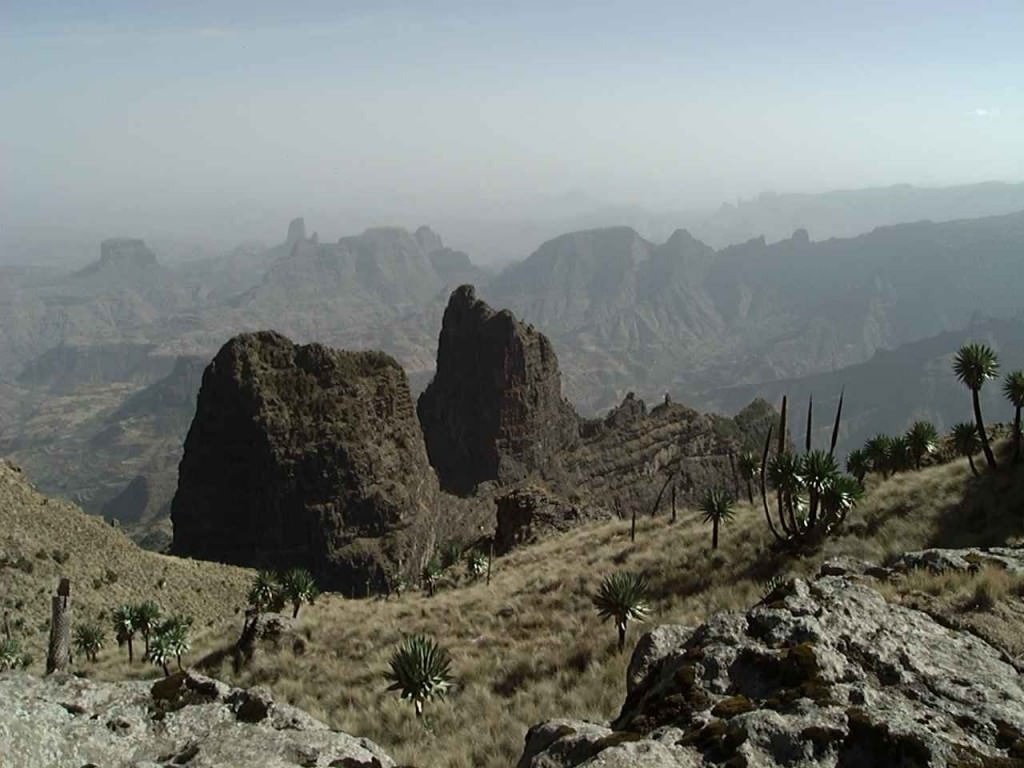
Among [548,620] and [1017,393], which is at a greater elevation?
[1017,393]

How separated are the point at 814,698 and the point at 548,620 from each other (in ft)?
86.6

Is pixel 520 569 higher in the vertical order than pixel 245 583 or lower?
higher

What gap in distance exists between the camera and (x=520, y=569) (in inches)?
2248

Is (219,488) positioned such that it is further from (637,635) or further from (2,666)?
(637,635)

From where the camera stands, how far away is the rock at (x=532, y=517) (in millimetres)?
79062

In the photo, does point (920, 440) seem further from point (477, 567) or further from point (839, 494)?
point (477, 567)

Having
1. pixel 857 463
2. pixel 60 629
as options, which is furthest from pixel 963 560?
pixel 857 463

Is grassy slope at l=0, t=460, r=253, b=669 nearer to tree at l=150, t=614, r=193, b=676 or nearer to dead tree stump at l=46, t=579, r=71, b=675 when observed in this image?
tree at l=150, t=614, r=193, b=676

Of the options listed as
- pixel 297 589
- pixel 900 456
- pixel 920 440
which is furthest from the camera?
pixel 900 456

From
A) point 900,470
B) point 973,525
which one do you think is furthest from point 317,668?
point 900,470

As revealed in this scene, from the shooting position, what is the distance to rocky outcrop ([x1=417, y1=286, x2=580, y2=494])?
16000 centimetres

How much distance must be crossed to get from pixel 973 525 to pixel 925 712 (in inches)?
1169

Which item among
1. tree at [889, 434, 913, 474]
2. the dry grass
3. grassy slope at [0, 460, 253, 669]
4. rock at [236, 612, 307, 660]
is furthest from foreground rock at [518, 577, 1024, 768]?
grassy slope at [0, 460, 253, 669]

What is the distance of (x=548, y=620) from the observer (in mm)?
35594
